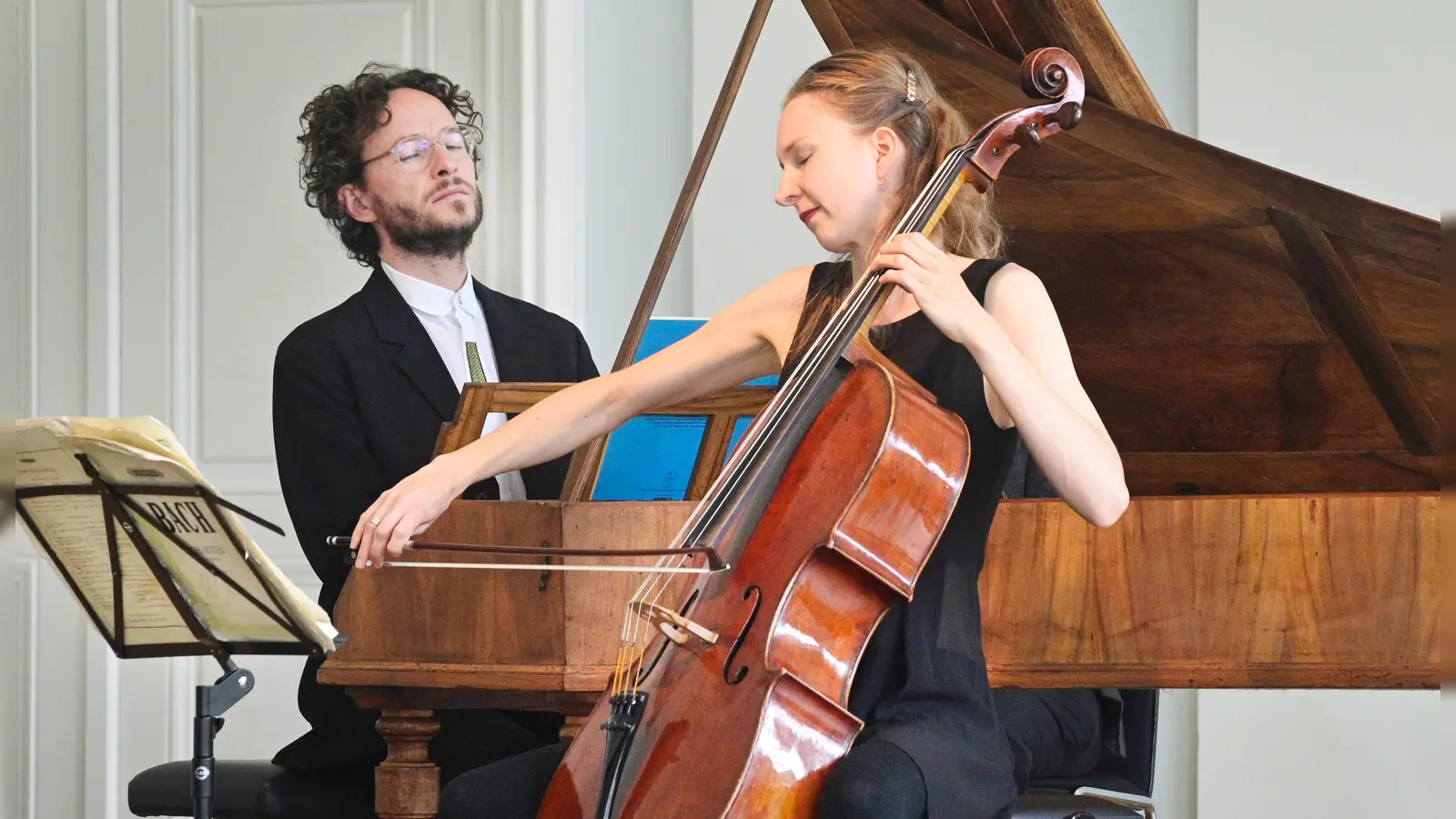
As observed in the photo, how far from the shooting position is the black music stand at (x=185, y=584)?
4.21 feet

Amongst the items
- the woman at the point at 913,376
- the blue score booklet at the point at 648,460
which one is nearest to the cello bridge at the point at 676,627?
the woman at the point at 913,376

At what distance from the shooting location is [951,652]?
1428 mm

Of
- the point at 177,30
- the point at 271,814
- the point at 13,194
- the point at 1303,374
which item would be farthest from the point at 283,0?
the point at 1303,374

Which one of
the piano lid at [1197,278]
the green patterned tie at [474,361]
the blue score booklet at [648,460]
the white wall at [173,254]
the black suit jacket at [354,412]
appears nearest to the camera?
the piano lid at [1197,278]

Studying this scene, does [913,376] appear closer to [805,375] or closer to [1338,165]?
[805,375]

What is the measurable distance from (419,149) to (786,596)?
164cm

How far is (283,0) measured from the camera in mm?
3494

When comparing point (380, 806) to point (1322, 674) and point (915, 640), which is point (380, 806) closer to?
point (915, 640)

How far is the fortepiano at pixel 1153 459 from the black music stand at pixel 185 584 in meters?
0.38

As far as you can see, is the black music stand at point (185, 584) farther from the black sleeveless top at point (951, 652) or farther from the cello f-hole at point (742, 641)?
the black sleeveless top at point (951, 652)

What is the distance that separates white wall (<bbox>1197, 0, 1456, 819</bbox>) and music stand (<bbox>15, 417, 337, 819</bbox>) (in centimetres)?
239

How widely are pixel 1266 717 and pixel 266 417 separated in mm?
2286

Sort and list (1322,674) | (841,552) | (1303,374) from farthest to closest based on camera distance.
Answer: (1303,374) < (1322,674) < (841,552)

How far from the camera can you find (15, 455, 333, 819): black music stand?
1282 mm
